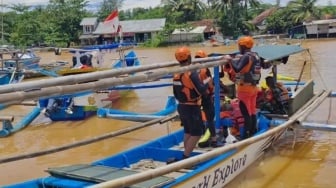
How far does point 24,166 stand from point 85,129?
2838 mm

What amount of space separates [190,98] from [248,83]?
1.37 meters

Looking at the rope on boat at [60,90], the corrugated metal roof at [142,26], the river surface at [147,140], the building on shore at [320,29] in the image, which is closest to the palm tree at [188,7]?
the corrugated metal roof at [142,26]

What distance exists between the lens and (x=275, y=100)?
861 centimetres

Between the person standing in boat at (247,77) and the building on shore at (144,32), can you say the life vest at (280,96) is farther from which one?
the building on shore at (144,32)

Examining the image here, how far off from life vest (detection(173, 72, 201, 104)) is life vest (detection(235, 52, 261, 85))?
3.93 ft

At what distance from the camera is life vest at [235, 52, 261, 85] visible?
6.93 meters

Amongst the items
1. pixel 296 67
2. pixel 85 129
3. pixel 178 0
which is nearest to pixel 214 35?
pixel 178 0

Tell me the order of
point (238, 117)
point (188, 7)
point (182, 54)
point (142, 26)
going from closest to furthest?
point (182, 54) < point (238, 117) < point (142, 26) < point (188, 7)

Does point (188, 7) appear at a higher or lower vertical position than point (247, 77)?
higher

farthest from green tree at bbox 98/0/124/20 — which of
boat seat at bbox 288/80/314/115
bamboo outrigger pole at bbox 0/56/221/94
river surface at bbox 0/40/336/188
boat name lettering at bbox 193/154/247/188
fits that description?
bamboo outrigger pole at bbox 0/56/221/94

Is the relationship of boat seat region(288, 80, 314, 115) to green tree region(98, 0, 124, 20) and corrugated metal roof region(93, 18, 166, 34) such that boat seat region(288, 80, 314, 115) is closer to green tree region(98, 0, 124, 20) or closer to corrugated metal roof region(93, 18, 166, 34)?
corrugated metal roof region(93, 18, 166, 34)

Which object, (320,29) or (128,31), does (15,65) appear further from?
(128,31)

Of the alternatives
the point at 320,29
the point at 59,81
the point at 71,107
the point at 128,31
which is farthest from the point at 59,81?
the point at 128,31

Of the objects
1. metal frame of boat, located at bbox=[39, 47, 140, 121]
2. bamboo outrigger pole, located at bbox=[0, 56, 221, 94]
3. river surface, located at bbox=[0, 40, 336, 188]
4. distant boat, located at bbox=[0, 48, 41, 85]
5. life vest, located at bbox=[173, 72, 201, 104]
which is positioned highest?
bamboo outrigger pole, located at bbox=[0, 56, 221, 94]
